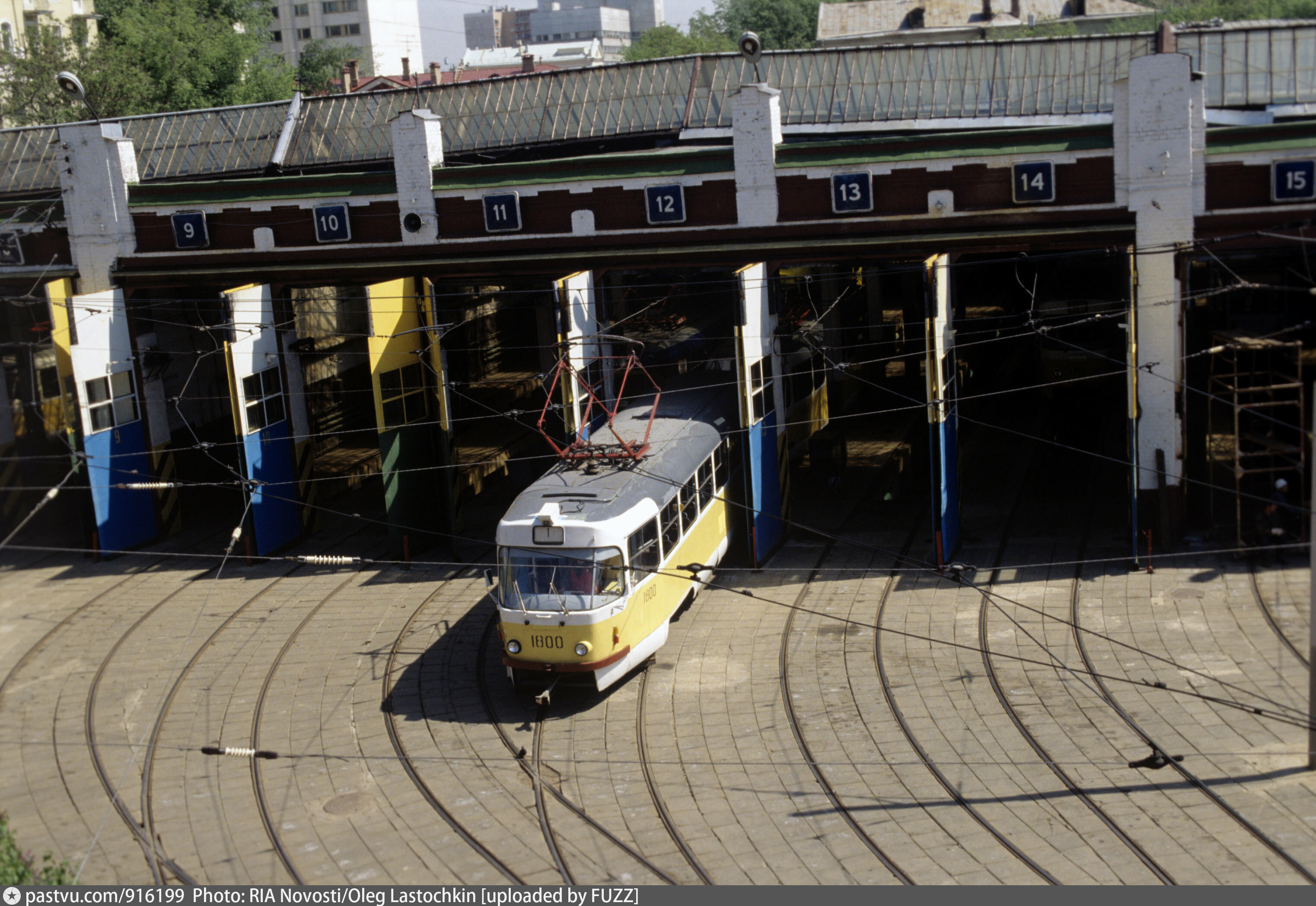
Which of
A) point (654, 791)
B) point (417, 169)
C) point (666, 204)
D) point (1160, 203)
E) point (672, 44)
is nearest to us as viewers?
point (654, 791)

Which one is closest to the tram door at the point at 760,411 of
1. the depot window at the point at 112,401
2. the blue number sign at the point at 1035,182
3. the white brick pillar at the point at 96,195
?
the blue number sign at the point at 1035,182

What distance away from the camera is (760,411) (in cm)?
2266

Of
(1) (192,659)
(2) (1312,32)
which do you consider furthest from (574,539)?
(2) (1312,32)

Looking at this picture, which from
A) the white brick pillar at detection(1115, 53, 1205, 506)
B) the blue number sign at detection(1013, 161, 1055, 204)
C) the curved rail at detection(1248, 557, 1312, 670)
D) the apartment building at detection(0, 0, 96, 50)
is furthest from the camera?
the apartment building at detection(0, 0, 96, 50)

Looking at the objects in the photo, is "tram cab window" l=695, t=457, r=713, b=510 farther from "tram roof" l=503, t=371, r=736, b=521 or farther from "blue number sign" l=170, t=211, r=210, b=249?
"blue number sign" l=170, t=211, r=210, b=249

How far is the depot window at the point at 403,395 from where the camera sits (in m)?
23.4

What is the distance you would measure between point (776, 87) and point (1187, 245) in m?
12.2

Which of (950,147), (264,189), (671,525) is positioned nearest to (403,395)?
(264,189)

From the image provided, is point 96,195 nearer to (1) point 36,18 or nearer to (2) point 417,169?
(2) point 417,169

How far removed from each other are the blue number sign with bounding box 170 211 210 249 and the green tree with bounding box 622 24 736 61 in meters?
71.1

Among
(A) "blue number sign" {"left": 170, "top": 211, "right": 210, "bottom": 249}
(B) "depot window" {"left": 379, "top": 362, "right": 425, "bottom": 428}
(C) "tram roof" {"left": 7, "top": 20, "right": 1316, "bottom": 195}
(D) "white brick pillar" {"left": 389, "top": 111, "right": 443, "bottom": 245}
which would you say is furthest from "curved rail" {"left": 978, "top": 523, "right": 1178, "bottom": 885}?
(A) "blue number sign" {"left": 170, "top": 211, "right": 210, "bottom": 249}

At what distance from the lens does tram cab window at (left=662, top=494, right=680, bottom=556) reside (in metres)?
18.6

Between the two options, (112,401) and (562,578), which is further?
(112,401)

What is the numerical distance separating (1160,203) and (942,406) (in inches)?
190
